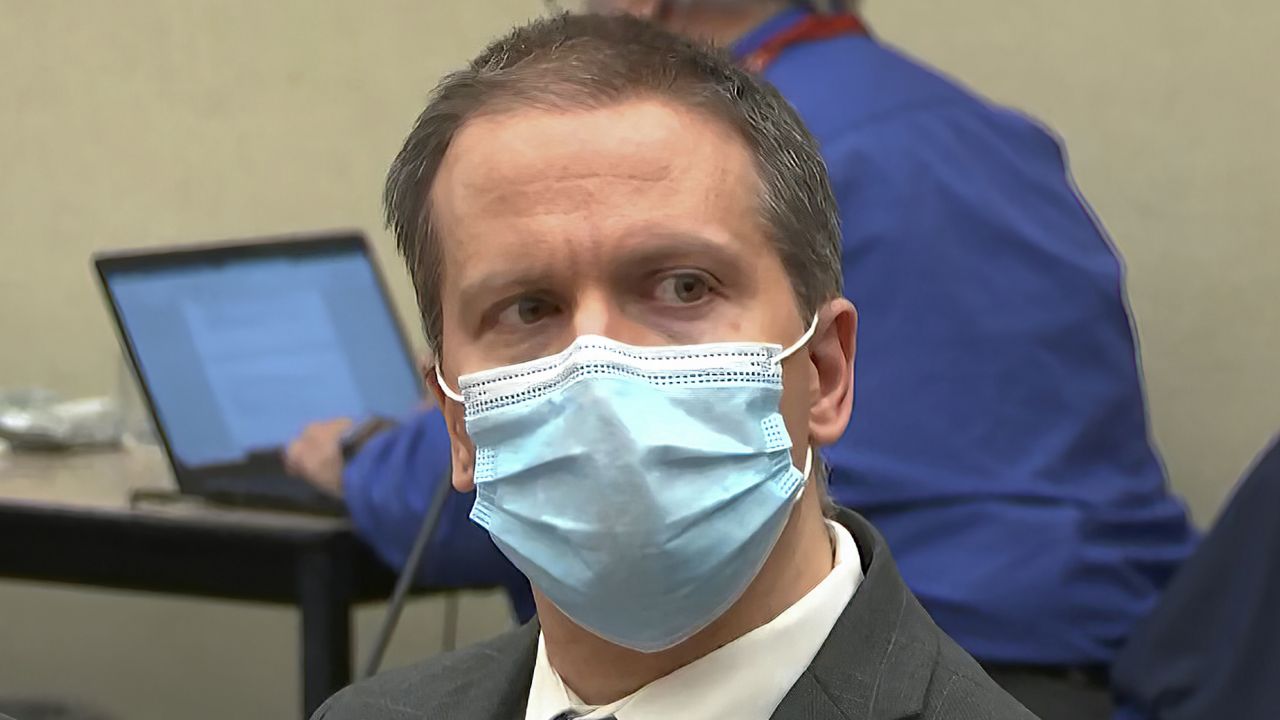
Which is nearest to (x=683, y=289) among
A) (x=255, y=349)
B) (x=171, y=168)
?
(x=255, y=349)

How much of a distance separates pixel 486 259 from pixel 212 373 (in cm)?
128

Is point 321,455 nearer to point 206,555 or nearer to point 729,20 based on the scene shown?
point 206,555

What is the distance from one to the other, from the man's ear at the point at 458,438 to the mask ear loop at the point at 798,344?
22cm

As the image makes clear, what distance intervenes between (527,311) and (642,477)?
0.44 ft

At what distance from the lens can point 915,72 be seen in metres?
1.94

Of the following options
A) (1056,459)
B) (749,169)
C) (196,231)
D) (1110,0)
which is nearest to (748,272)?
(749,169)

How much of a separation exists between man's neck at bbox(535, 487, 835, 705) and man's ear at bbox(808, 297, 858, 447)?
0.05m

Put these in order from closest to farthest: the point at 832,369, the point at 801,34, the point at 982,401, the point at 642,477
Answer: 1. the point at 642,477
2. the point at 832,369
3. the point at 982,401
4. the point at 801,34

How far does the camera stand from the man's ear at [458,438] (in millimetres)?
1110

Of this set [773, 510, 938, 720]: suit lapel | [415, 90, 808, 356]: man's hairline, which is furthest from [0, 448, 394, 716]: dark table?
[773, 510, 938, 720]: suit lapel

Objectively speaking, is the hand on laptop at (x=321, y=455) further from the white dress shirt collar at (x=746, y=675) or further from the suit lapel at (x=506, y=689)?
the white dress shirt collar at (x=746, y=675)

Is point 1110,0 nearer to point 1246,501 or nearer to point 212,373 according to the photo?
point 1246,501

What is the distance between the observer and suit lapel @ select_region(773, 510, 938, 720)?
98 cm

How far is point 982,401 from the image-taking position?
176cm
